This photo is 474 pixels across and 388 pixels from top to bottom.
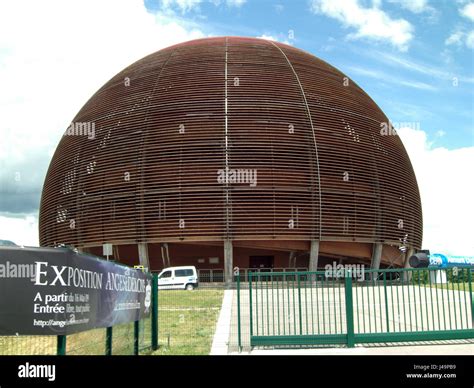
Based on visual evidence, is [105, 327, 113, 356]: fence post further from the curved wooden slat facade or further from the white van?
the curved wooden slat facade

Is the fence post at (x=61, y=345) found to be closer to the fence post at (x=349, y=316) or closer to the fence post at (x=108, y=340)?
the fence post at (x=108, y=340)

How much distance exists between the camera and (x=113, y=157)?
35.3 meters

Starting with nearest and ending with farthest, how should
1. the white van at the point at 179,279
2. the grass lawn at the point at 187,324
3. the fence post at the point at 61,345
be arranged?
the fence post at the point at 61,345 → the grass lawn at the point at 187,324 → the white van at the point at 179,279

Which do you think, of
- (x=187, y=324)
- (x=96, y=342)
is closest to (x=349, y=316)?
(x=96, y=342)

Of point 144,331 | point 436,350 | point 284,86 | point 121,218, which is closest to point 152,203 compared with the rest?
point 121,218

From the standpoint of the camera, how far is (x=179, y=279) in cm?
3056

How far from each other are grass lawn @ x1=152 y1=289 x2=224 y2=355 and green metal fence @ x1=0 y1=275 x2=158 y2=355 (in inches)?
17.9

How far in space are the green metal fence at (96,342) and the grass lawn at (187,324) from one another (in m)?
0.46

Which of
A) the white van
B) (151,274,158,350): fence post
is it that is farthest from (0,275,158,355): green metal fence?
the white van

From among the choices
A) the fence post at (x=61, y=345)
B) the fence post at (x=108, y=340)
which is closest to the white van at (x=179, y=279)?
the fence post at (x=108, y=340)

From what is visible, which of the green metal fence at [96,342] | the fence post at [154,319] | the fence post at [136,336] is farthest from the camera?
the fence post at [154,319]

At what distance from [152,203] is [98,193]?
399 centimetres

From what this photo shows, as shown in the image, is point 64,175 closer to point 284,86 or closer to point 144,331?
point 284,86

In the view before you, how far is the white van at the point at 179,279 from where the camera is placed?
30.4 m
